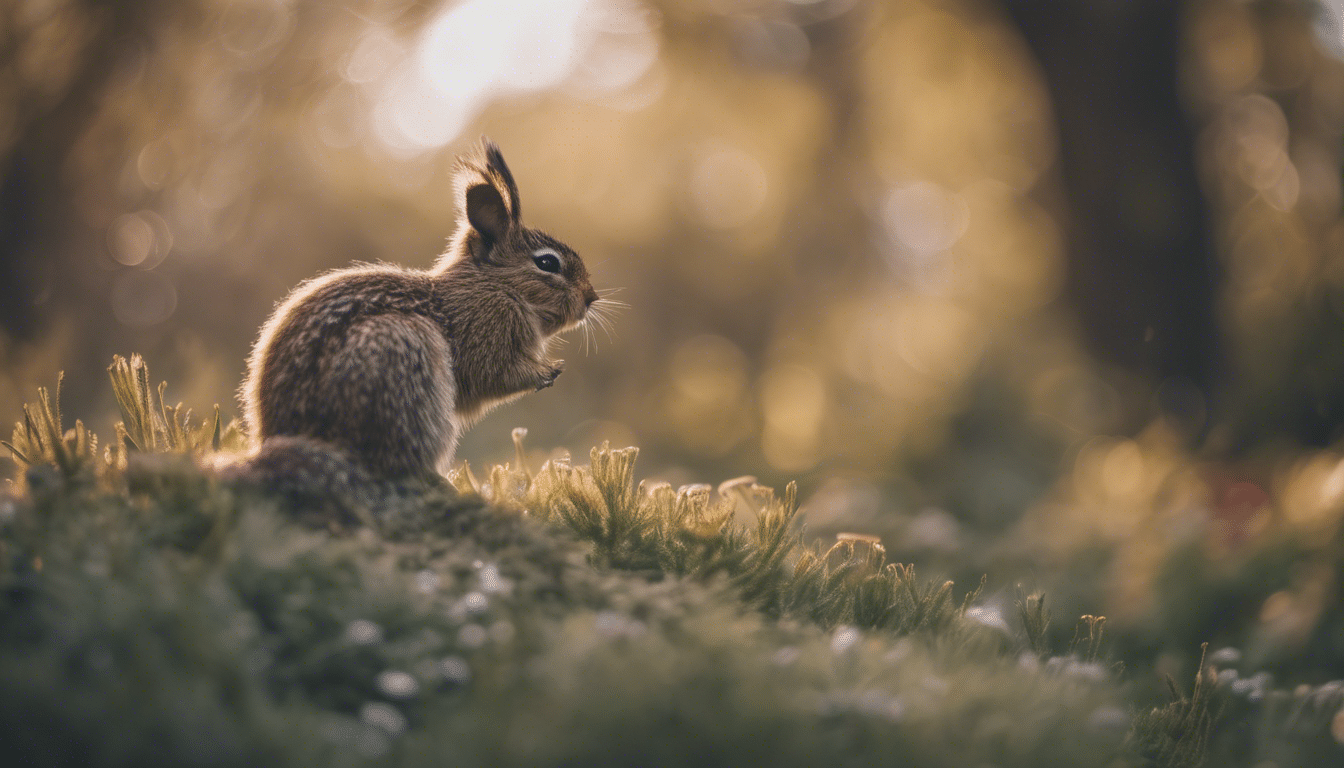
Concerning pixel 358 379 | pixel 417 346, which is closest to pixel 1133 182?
pixel 417 346

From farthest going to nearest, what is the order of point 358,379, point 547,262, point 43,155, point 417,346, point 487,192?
point 43,155, point 547,262, point 487,192, point 417,346, point 358,379

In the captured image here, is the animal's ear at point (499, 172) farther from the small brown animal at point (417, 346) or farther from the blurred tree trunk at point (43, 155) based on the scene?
the blurred tree trunk at point (43, 155)

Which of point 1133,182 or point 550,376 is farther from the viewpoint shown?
point 1133,182

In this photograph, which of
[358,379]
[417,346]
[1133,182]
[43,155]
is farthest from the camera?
[1133,182]

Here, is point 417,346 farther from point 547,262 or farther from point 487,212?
point 547,262

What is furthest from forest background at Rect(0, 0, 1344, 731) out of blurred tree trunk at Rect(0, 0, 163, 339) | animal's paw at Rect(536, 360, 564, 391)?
animal's paw at Rect(536, 360, 564, 391)

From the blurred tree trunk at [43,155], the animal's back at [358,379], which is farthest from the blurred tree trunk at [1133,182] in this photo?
the blurred tree trunk at [43,155]
